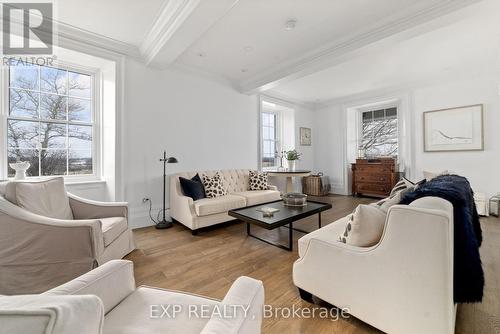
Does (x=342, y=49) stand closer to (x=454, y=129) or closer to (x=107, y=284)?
(x=454, y=129)

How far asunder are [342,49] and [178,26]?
207 centimetres

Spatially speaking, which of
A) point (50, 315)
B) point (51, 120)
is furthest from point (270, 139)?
point (50, 315)

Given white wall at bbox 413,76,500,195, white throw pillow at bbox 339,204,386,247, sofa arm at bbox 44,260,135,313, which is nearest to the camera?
sofa arm at bbox 44,260,135,313

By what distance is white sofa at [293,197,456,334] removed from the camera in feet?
3.38

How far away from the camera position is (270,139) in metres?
5.75

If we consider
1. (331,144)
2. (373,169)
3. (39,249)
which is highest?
(331,144)

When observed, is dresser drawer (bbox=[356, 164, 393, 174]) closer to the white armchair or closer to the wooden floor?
the wooden floor

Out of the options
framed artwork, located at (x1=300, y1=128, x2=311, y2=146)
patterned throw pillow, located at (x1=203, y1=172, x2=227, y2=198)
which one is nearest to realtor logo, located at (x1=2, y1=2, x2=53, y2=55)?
patterned throw pillow, located at (x1=203, y1=172, x2=227, y2=198)

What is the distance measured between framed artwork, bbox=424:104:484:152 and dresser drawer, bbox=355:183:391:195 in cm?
111

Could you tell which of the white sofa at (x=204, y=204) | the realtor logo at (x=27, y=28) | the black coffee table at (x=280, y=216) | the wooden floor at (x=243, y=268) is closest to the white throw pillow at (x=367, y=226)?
the wooden floor at (x=243, y=268)

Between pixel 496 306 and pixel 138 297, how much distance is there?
2280mm

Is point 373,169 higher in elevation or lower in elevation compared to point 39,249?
higher

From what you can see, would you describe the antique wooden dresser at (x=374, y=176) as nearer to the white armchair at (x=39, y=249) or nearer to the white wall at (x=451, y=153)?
the white wall at (x=451, y=153)

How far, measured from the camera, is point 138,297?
0.96 meters
